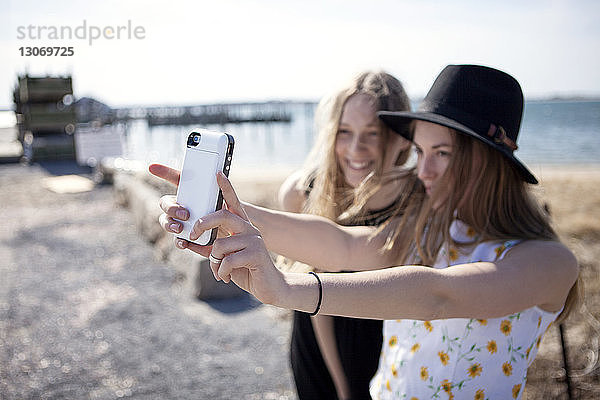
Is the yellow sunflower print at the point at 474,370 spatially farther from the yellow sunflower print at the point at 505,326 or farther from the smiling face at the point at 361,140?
the smiling face at the point at 361,140

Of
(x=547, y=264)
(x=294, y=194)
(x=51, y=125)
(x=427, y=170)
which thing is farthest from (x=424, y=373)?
(x=51, y=125)

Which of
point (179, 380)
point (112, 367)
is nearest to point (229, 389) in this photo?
point (179, 380)

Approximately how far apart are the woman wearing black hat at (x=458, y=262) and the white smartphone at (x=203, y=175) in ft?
0.13

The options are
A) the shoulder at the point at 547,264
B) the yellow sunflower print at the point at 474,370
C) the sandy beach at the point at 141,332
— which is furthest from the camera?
the sandy beach at the point at 141,332

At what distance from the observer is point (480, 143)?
5.44 ft

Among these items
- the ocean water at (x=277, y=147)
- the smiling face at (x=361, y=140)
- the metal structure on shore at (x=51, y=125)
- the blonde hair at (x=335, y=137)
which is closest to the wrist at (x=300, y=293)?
the blonde hair at (x=335, y=137)

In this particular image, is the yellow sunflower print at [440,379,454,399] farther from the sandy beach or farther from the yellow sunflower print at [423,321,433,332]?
the sandy beach

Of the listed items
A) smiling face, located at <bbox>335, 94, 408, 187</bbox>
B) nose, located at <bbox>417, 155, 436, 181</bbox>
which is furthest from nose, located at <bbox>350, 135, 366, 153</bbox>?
nose, located at <bbox>417, 155, 436, 181</bbox>

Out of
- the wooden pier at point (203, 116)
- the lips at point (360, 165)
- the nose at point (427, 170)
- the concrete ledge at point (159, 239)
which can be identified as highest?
the nose at point (427, 170)

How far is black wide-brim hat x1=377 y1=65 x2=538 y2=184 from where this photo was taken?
1.58 m

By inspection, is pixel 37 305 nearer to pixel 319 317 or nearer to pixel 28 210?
pixel 319 317

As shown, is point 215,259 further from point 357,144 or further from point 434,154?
point 357,144

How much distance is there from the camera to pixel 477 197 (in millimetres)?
1640

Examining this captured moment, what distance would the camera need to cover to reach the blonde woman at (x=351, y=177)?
2285 millimetres
